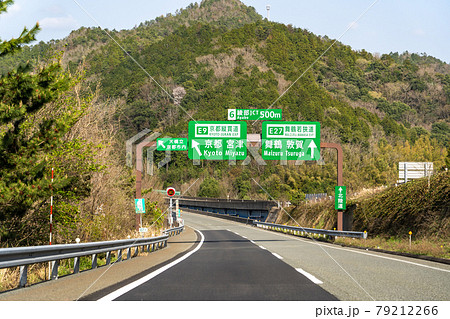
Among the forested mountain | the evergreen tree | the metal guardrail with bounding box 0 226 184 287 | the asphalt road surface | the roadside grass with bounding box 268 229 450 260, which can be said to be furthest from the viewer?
the forested mountain

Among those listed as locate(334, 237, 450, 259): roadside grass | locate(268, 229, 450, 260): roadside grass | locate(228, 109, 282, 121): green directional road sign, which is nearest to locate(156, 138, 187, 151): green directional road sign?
locate(228, 109, 282, 121): green directional road sign

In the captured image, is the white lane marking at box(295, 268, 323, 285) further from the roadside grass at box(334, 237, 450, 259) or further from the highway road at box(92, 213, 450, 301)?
the roadside grass at box(334, 237, 450, 259)

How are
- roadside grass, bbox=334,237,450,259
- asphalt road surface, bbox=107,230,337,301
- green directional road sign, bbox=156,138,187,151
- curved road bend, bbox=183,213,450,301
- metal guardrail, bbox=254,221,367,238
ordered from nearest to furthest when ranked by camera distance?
asphalt road surface, bbox=107,230,337,301 < curved road bend, bbox=183,213,450,301 < roadside grass, bbox=334,237,450,259 < metal guardrail, bbox=254,221,367,238 < green directional road sign, bbox=156,138,187,151

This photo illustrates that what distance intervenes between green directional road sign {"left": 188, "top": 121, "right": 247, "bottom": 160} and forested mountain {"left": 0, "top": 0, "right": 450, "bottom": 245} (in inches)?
1424

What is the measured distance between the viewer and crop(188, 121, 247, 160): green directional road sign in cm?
3106

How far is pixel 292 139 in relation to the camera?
30750mm

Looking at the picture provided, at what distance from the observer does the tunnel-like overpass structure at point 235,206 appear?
74.2 metres

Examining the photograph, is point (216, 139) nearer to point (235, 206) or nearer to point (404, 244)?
point (404, 244)

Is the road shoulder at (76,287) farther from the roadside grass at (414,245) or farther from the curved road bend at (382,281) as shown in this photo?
the roadside grass at (414,245)

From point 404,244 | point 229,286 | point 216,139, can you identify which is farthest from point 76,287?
point 216,139

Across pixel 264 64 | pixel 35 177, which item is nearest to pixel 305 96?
pixel 264 64

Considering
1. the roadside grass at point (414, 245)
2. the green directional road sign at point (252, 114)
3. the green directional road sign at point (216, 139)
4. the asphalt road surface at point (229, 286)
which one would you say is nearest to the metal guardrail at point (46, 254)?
the asphalt road surface at point (229, 286)

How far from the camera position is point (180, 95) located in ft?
480

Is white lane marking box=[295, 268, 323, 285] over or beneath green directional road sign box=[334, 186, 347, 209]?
beneath
